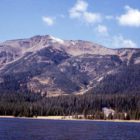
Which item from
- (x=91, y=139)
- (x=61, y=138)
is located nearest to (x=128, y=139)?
(x=91, y=139)

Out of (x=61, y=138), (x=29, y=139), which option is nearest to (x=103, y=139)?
(x=61, y=138)

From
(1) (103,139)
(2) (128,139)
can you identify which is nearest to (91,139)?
(1) (103,139)

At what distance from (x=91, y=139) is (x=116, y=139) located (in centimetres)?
949

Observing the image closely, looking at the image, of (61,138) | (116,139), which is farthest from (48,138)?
(116,139)

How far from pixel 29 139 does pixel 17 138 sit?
5129mm

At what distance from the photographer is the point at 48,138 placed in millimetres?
131250

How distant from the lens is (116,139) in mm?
139375

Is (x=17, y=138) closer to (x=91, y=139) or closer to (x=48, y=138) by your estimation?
(x=48, y=138)

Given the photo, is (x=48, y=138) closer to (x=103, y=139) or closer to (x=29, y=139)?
(x=29, y=139)

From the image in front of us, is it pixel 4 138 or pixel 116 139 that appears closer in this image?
pixel 4 138

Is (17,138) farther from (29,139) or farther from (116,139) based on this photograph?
(116,139)

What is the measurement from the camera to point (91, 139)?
13475cm

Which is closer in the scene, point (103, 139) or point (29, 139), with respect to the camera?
point (29, 139)

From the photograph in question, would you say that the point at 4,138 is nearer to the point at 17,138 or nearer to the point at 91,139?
the point at 17,138
